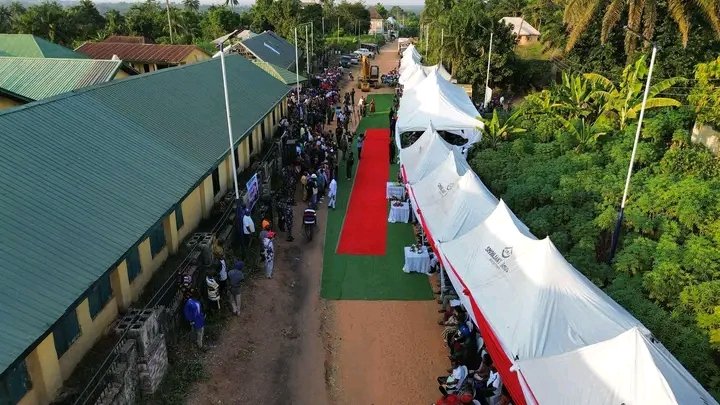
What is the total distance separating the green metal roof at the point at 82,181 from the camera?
25.4ft

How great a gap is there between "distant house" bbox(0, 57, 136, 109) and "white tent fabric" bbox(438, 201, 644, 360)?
625 inches

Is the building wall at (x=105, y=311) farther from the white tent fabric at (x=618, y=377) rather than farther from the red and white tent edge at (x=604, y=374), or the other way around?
the white tent fabric at (x=618, y=377)

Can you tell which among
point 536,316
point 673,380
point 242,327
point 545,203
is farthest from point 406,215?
point 673,380

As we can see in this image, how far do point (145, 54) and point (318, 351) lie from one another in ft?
122


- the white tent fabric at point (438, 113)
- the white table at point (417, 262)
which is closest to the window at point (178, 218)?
the white table at point (417, 262)

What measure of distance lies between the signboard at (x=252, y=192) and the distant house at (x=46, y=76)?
7354 millimetres

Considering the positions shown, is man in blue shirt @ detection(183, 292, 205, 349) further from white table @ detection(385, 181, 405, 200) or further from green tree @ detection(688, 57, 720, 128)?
green tree @ detection(688, 57, 720, 128)

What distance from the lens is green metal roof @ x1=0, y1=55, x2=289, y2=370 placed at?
25.4 ft

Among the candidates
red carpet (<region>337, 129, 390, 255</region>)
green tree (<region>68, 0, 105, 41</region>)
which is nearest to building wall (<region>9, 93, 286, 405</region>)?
red carpet (<region>337, 129, 390, 255</region>)

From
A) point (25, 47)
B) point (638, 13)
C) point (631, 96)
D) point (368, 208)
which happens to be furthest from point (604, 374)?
point (25, 47)

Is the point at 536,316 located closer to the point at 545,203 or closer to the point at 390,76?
the point at 545,203

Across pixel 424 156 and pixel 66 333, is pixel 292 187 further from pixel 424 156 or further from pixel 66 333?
pixel 66 333

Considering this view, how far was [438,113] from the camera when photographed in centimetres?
2309

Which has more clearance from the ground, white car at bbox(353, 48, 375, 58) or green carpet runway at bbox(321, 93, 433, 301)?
white car at bbox(353, 48, 375, 58)
